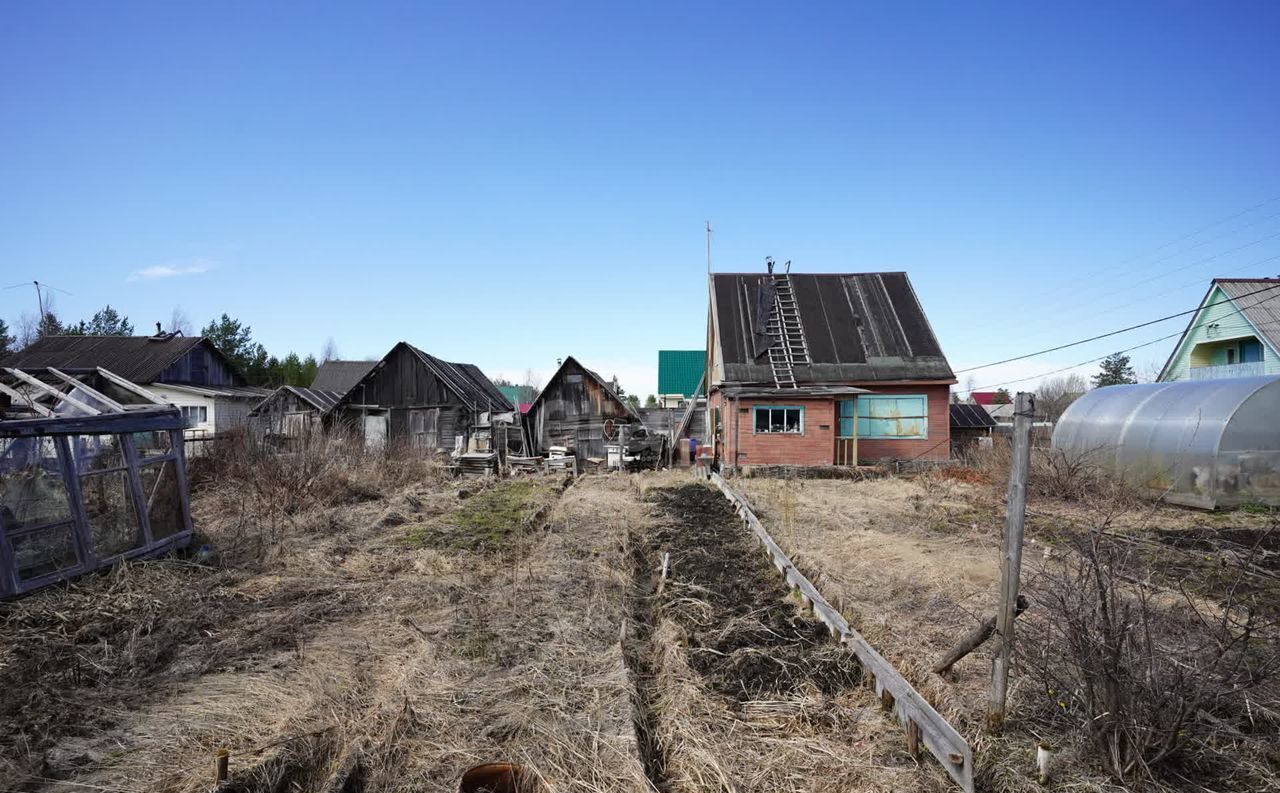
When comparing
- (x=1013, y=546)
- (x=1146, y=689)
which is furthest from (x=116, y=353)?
(x=1146, y=689)

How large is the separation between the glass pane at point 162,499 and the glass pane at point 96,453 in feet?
1.25

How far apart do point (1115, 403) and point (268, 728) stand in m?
18.8

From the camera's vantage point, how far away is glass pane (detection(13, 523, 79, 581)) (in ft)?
23.3

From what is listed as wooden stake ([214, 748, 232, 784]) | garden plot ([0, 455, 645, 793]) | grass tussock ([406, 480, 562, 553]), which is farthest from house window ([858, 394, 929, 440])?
wooden stake ([214, 748, 232, 784])

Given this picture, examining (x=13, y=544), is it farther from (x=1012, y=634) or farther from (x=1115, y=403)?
(x=1115, y=403)

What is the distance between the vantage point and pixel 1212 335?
2762 centimetres

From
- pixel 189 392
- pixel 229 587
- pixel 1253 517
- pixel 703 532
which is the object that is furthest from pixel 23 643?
pixel 189 392

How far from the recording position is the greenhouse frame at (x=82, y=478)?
7.22 metres

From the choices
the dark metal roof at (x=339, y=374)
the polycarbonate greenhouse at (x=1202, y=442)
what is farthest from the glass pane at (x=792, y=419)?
the dark metal roof at (x=339, y=374)

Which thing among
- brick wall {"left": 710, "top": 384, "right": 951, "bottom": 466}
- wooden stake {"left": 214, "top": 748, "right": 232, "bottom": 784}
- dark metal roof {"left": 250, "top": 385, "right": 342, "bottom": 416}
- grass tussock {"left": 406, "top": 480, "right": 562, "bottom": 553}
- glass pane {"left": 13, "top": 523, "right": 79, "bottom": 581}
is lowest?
grass tussock {"left": 406, "top": 480, "right": 562, "bottom": 553}

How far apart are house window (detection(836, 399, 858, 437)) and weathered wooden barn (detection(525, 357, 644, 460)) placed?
25.5 ft

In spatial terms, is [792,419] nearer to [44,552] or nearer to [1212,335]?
[44,552]

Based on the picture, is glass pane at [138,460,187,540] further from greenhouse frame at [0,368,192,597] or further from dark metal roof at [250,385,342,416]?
dark metal roof at [250,385,342,416]

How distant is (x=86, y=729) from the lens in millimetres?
4480
